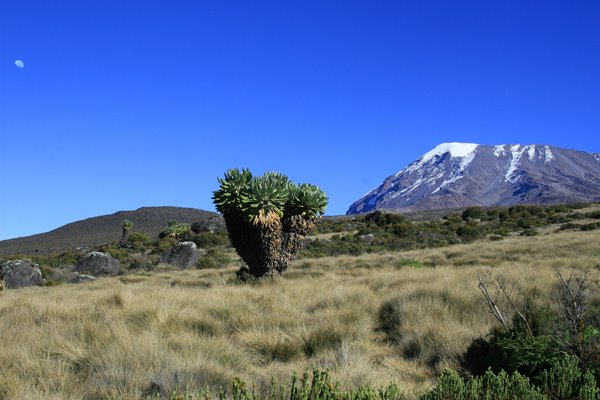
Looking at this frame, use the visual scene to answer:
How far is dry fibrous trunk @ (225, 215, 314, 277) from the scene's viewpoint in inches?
678

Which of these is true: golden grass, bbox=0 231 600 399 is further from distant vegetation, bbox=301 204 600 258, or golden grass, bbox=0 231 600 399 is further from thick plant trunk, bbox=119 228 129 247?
thick plant trunk, bbox=119 228 129 247

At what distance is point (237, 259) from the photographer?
3434 cm

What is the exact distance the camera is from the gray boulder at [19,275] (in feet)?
103

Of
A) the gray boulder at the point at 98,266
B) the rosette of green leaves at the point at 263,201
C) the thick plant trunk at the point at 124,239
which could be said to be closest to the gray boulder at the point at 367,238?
the gray boulder at the point at 98,266

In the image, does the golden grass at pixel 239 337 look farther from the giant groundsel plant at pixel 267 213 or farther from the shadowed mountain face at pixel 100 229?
the shadowed mountain face at pixel 100 229

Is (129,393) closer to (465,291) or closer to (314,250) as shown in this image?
(465,291)

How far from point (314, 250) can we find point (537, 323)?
29.4 m

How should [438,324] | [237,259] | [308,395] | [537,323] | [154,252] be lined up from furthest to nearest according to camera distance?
1. [154,252]
2. [237,259]
3. [438,324]
4. [537,323]
5. [308,395]

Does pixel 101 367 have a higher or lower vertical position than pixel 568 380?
higher

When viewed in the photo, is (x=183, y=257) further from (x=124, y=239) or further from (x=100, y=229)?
(x=100, y=229)

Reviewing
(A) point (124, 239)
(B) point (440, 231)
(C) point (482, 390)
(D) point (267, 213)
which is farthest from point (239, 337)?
(A) point (124, 239)

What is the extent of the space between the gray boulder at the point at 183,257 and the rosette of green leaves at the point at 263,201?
17.8 meters

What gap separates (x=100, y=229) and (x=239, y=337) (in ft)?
281

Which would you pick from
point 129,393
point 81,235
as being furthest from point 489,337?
point 81,235
